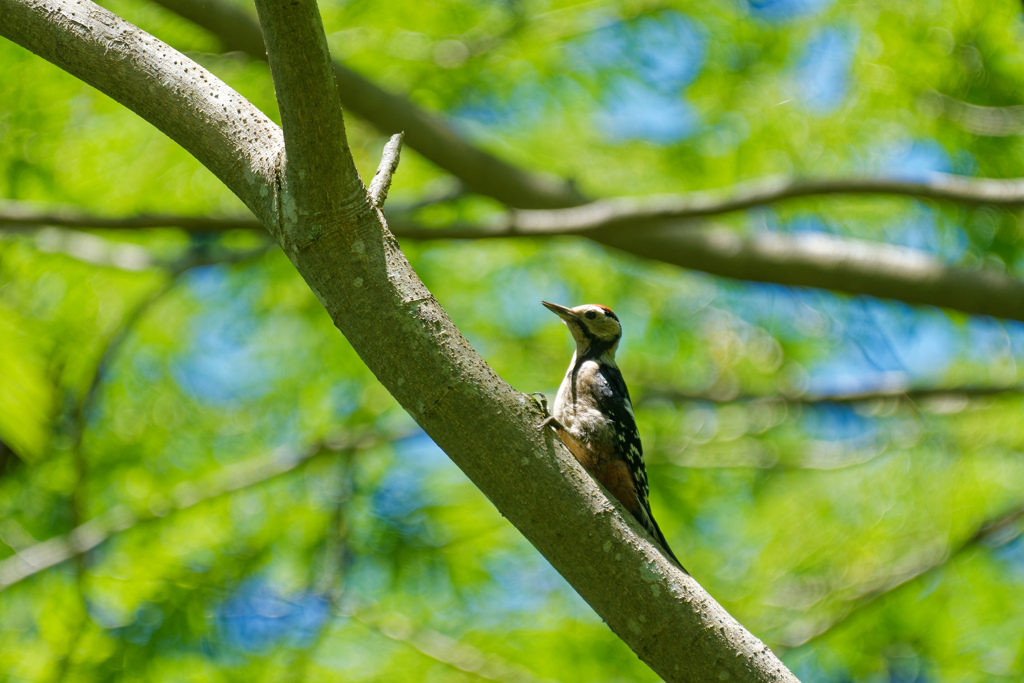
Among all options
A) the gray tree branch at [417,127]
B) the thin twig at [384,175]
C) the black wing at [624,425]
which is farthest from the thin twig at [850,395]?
the thin twig at [384,175]

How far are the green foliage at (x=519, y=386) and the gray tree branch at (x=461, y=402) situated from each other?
4099 millimetres

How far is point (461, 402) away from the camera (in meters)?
2.18

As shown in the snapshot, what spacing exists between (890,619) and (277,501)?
5.18m

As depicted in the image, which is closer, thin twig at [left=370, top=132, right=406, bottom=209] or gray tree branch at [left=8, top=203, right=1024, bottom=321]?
thin twig at [left=370, top=132, right=406, bottom=209]

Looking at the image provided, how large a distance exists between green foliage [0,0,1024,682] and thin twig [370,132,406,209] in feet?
11.9

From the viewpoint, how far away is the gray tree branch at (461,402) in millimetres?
2188

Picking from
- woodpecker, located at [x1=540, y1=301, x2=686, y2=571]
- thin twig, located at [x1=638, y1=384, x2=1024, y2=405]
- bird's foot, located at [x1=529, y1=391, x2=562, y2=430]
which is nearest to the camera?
bird's foot, located at [x1=529, y1=391, x2=562, y2=430]

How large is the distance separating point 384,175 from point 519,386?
16.3 feet

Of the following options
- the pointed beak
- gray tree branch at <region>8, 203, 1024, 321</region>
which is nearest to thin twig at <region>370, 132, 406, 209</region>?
gray tree branch at <region>8, 203, 1024, 321</region>

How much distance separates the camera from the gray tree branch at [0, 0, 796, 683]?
219cm

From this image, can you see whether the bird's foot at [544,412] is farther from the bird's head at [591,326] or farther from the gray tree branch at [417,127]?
the gray tree branch at [417,127]

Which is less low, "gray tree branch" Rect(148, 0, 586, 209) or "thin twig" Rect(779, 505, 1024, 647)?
"gray tree branch" Rect(148, 0, 586, 209)

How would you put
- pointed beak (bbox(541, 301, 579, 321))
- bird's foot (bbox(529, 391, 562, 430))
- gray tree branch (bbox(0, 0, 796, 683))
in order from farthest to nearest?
pointed beak (bbox(541, 301, 579, 321)), bird's foot (bbox(529, 391, 562, 430)), gray tree branch (bbox(0, 0, 796, 683))

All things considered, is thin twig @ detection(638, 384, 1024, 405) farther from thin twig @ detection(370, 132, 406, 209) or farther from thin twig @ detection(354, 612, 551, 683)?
thin twig @ detection(370, 132, 406, 209)
